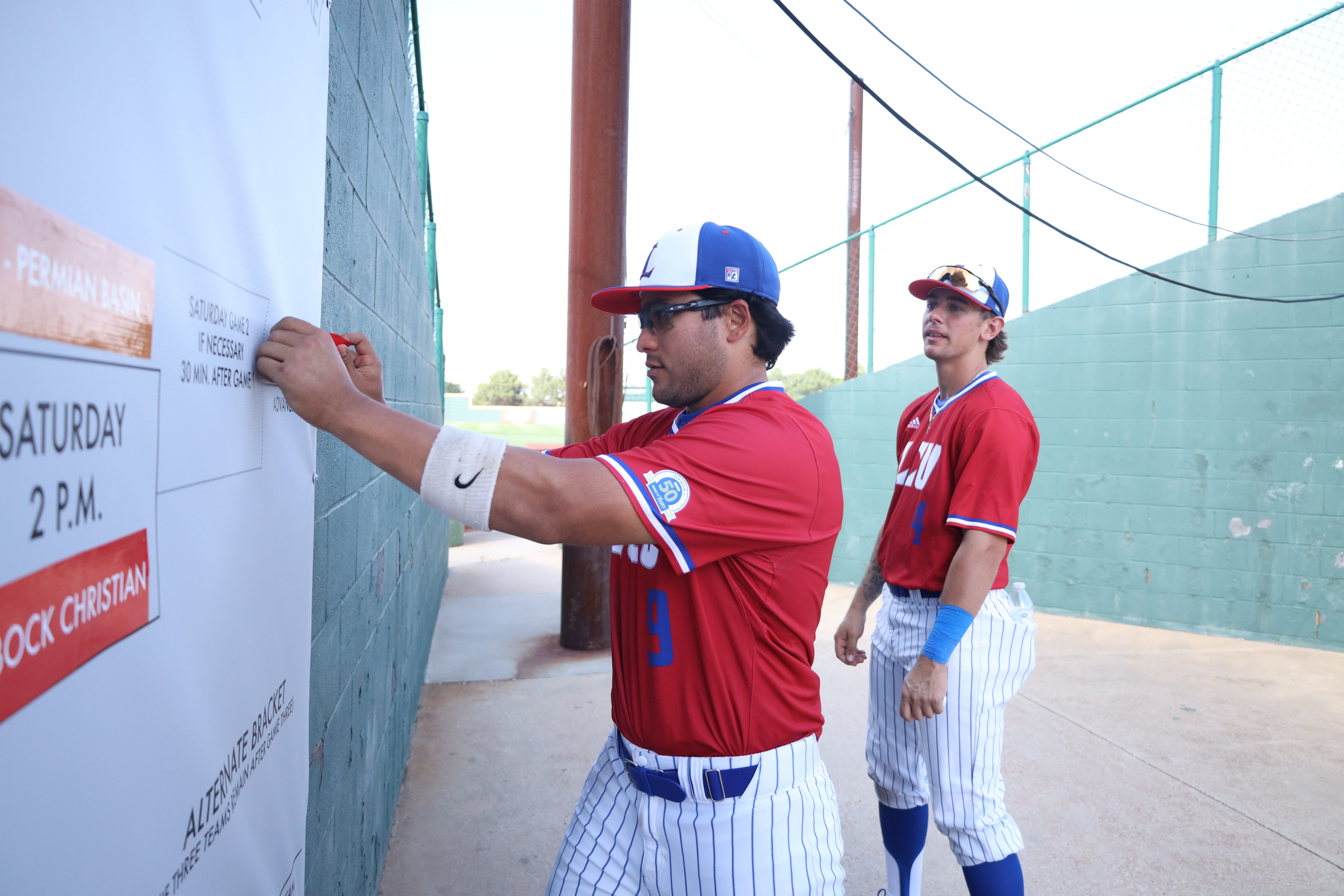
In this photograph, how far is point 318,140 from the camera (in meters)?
1.53

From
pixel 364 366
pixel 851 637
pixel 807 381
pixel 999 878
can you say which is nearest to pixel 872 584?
pixel 851 637

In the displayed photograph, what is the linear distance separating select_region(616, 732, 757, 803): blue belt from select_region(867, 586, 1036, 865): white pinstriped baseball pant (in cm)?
102

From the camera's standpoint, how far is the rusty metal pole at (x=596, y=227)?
573cm

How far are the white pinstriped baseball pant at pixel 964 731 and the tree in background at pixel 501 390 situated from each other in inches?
2316

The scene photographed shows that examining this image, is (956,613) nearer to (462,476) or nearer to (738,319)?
(738,319)

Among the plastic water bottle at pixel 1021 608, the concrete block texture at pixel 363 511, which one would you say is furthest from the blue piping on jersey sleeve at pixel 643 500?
the plastic water bottle at pixel 1021 608

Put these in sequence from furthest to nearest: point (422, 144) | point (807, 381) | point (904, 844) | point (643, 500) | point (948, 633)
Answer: point (807, 381) → point (422, 144) → point (904, 844) → point (948, 633) → point (643, 500)

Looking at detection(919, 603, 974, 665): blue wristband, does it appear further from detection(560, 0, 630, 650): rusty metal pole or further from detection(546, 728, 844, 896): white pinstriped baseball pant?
detection(560, 0, 630, 650): rusty metal pole

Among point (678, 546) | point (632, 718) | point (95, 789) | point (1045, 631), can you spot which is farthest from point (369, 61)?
point (1045, 631)

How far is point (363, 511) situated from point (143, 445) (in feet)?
5.82

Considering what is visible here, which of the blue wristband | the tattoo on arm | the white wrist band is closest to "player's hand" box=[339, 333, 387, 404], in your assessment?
the white wrist band

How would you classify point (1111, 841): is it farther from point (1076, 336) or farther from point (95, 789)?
point (1076, 336)

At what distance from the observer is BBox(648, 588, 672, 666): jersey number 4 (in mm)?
1681

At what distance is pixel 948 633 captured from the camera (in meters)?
2.35
